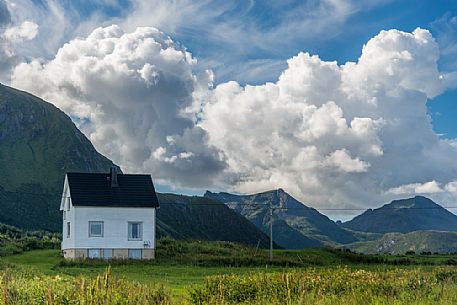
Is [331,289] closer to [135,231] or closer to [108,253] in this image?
[108,253]

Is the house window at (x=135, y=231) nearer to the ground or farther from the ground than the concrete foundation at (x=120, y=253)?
farther from the ground

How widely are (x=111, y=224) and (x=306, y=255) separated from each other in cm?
1752

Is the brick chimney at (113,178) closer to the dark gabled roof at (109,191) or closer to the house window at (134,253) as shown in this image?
the dark gabled roof at (109,191)

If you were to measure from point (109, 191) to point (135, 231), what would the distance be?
4.45 m

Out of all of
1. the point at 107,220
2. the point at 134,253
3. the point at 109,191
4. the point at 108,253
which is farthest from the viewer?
the point at 109,191

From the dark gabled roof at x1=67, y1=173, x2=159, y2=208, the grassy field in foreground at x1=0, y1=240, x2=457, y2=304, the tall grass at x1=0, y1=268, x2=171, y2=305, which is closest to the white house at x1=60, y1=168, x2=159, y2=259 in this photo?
the dark gabled roof at x1=67, y1=173, x2=159, y2=208

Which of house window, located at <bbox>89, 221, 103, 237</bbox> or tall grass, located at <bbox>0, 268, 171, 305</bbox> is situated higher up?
house window, located at <bbox>89, 221, 103, 237</bbox>

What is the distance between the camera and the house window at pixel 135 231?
207 ft

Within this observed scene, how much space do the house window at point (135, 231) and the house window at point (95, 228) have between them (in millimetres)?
2600

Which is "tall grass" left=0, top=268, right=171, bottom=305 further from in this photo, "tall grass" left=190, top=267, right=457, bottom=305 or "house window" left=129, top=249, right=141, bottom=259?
"house window" left=129, top=249, right=141, bottom=259

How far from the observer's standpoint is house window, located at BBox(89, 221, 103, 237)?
62000 mm

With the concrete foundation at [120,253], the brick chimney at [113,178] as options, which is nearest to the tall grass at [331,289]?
the concrete foundation at [120,253]

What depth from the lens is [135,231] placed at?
6331 centimetres

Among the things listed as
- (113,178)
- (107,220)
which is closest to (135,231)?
(107,220)
